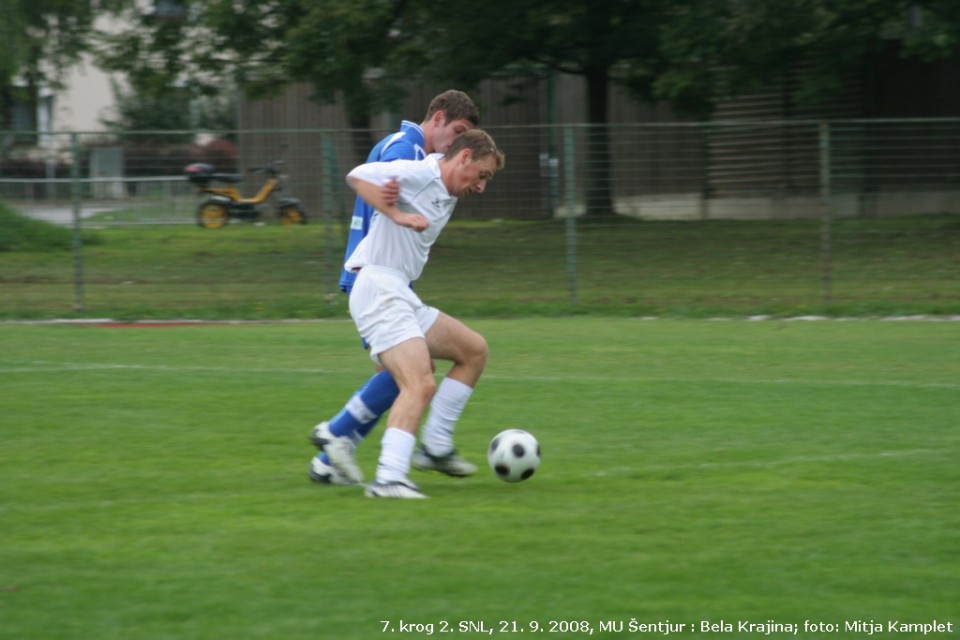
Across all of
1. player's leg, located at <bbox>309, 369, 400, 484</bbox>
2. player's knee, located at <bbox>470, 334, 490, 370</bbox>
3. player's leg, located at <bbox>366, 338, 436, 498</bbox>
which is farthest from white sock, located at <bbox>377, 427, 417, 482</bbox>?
player's knee, located at <bbox>470, 334, 490, 370</bbox>

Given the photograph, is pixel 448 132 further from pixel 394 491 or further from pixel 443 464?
pixel 394 491

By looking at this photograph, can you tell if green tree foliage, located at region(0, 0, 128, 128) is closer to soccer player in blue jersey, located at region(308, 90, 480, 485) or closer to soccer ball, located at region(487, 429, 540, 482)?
soccer player in blue jersey, located at region(308, 90, 480, 485)

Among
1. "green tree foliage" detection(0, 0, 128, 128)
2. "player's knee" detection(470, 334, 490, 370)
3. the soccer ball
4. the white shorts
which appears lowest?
the soccer ball

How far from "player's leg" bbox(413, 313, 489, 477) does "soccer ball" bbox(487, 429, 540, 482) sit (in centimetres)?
27

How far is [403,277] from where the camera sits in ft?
21.6

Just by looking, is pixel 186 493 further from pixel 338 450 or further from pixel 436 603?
pixel 436 603

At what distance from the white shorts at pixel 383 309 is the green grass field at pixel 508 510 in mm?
753

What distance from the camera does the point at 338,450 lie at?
661 centimetres

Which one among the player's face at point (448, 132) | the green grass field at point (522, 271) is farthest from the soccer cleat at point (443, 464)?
the green grass field at point (522, 271)

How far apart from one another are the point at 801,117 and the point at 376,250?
24436 millimetres

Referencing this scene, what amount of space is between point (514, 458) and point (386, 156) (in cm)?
172

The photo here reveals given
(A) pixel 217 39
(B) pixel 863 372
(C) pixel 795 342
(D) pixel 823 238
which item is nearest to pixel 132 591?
(B) pixel 863 372

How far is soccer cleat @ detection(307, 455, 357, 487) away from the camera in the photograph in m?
6.65

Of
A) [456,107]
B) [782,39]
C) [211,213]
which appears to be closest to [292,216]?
[211,213]
